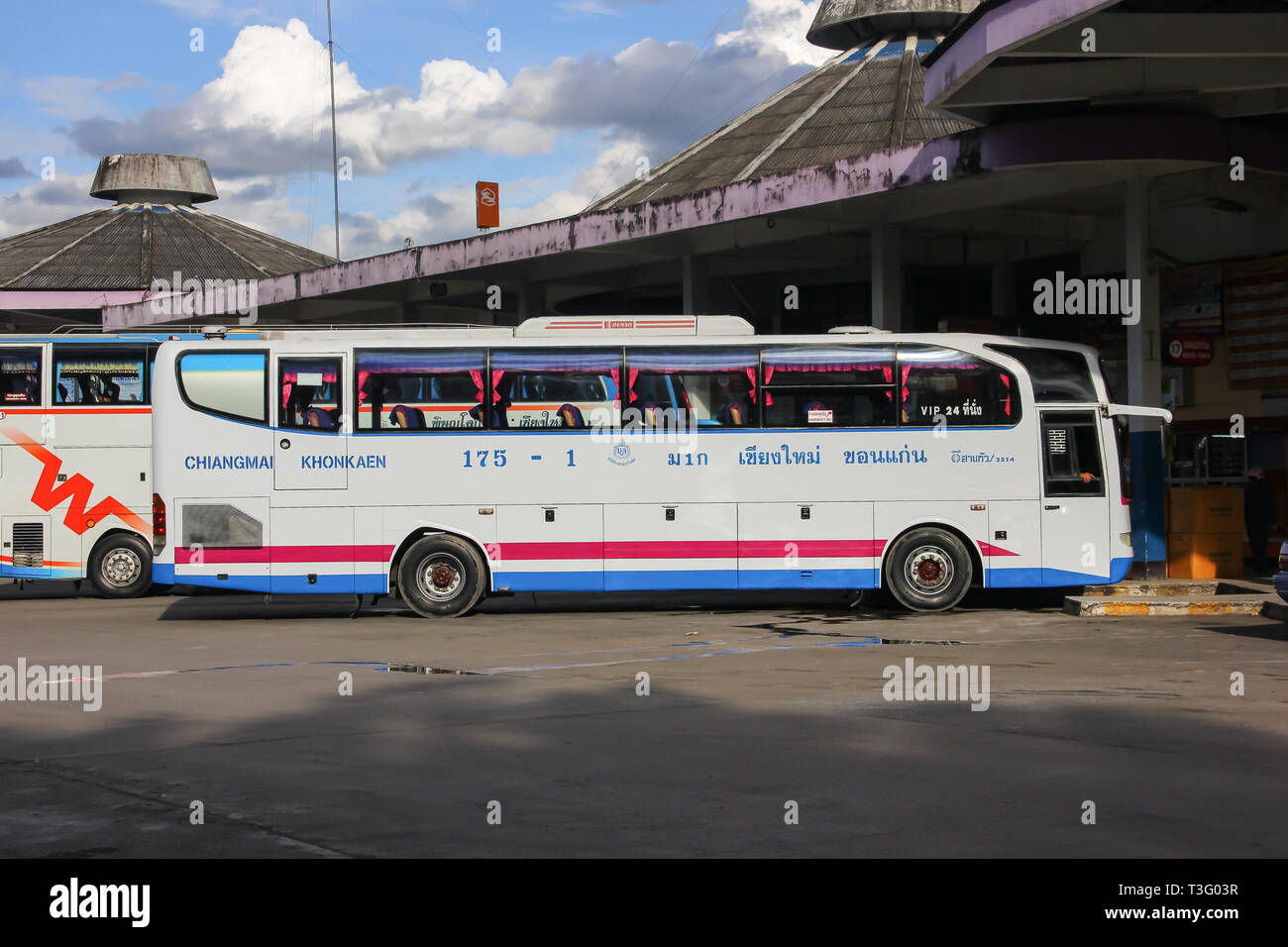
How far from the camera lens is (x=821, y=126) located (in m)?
31.3

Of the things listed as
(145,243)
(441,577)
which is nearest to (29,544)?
(441,577)

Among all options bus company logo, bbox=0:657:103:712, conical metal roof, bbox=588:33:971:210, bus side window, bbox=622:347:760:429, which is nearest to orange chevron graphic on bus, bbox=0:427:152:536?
bus side window, bbox=622:347:760:429

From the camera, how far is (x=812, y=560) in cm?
1755

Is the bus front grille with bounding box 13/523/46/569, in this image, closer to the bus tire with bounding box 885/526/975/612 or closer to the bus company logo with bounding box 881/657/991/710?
the bus tire with bounding box 885/526/975/612

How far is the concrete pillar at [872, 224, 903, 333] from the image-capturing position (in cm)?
2395

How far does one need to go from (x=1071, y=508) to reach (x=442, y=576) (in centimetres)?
752

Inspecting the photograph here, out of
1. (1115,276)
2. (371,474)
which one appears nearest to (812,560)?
(371,474)

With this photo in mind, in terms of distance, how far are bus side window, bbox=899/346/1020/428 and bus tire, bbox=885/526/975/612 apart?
1369 mm

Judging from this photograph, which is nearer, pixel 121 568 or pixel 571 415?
pixel 571 415

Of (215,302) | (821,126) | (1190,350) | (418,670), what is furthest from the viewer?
(215,302)

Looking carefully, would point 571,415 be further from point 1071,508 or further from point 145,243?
point 145,243

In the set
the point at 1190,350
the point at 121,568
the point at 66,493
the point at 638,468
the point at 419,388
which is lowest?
the point at 121,568
